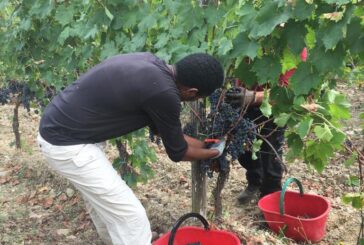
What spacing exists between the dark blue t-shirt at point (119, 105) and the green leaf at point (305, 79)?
0.64 meters

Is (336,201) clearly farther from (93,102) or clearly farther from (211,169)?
(93,102)

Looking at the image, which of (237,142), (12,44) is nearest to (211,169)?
(237,142)

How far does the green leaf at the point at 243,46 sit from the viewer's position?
2.19m

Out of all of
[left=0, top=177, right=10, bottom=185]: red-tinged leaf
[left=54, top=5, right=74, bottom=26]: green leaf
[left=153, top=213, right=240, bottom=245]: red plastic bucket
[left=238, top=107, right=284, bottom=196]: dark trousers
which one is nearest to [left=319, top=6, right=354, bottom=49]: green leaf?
[left=153, top=213, right=240, bottom=245]: red plastic bucket

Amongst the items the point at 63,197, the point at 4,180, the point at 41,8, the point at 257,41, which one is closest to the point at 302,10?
the point at 257,41

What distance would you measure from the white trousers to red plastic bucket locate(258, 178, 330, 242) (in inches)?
49.8

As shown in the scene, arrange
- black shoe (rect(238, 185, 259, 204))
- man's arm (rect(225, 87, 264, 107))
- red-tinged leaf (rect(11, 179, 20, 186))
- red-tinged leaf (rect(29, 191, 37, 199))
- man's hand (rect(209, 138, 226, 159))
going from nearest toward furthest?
man's hand (rect(209, 138, 226, 159))
man's arm (rect(225, 87, 264, 107))
black shoe (rect(238, 185, 259, 204))
red-tinged leaf (rect(29, 191, 37, 199))
red-tinged leaf (rect(11, 179, 20, 186))

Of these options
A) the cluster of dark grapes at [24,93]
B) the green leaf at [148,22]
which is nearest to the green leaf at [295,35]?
the green leaf at [148,22]

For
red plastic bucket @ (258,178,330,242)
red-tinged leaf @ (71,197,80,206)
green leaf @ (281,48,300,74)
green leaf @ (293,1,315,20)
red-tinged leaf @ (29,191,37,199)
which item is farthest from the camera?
red-tinged leaf @ (29,191,37,199)

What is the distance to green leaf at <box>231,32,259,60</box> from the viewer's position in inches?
86.4

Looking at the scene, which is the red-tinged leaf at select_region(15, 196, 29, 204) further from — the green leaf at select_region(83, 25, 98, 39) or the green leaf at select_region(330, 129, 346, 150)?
the green leaf at select_region(330, 129, 346, 150)

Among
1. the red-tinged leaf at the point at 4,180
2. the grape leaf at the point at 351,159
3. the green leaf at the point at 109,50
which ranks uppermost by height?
the green leaf at the point at 109,50

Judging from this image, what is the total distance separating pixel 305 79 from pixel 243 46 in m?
0.33

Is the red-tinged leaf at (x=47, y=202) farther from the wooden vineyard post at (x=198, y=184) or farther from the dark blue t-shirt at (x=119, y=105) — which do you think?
the dark blue t-shirt at (x=119, y=105)
